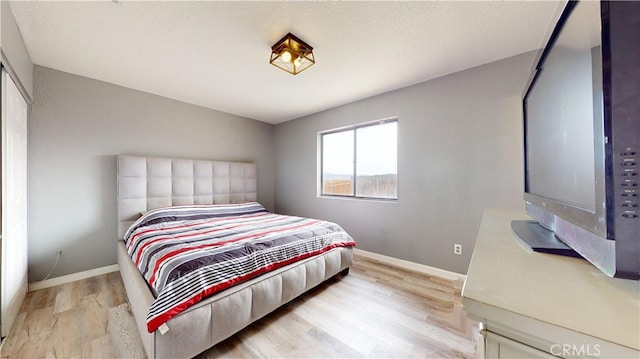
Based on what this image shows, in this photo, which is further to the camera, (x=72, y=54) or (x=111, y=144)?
(x=111, y=144)

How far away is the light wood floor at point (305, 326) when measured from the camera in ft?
4.70

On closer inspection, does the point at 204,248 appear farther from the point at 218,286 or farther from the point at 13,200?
the point at 13,200

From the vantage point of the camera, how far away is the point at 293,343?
1505mm

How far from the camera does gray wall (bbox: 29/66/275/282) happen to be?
2254 millimetres

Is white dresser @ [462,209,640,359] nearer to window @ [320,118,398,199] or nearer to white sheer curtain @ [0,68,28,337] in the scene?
window @ [320,118,398,199]

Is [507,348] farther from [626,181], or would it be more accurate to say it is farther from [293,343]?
[293,343]

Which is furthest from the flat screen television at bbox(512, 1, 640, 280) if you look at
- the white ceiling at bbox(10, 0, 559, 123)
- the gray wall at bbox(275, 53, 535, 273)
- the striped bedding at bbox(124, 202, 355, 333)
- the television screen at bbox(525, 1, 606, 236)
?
the gray wall at bbox(275, 53, 535, 273)

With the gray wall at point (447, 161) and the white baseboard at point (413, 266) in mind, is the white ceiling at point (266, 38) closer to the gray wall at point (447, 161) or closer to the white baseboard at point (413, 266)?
the gray wall at point (447, 161)

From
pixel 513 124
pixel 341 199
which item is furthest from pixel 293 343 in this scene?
pixel 513 124

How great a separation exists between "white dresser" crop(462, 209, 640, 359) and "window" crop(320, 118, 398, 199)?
2.48 metres

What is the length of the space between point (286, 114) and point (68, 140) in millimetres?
2791

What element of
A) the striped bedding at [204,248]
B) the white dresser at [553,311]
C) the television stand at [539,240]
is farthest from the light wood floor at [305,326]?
the white dresser at [553,311]

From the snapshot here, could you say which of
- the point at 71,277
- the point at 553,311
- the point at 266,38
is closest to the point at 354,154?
the point at 266,38

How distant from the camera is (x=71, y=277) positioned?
2393 millimetres
